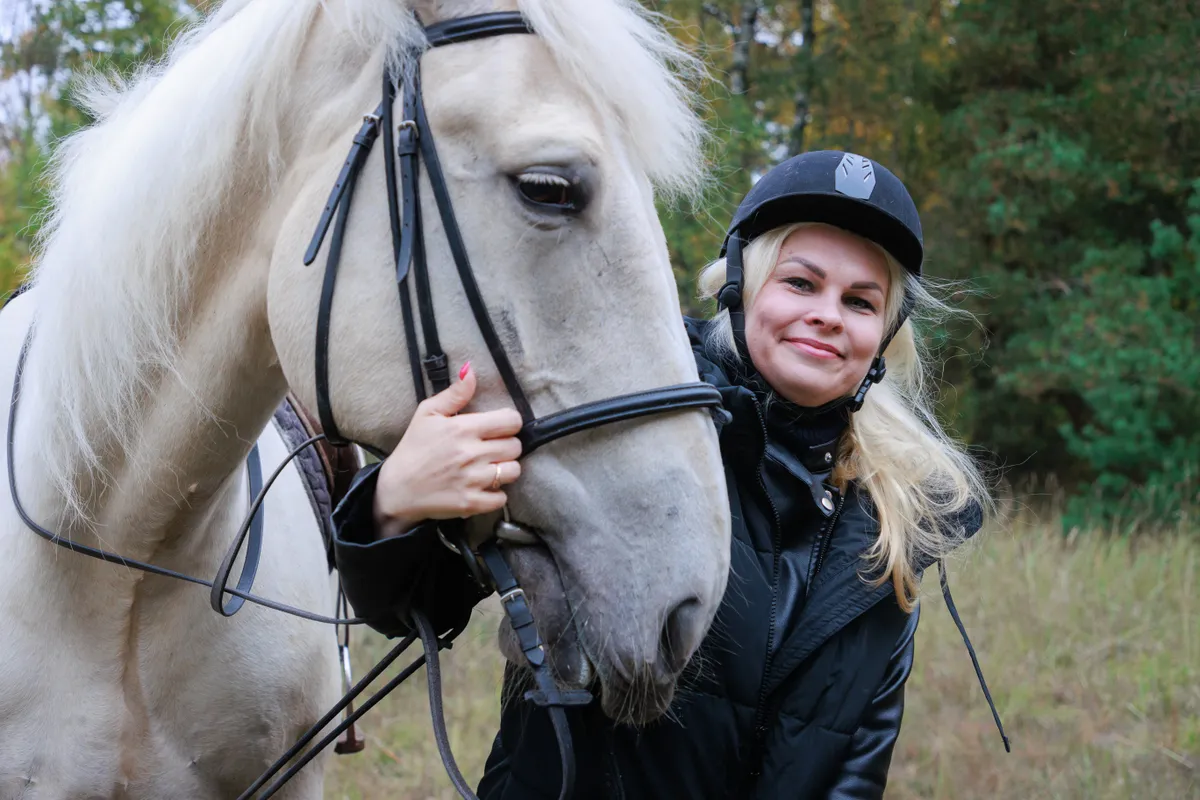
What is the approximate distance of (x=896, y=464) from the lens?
225 centimetres

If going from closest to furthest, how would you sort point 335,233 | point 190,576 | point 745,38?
point 335,233 < point 190,576 < point 745,38

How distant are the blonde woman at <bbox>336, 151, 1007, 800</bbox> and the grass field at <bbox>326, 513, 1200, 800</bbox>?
1.46m

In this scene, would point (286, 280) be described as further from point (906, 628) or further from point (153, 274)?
point (906, 628)

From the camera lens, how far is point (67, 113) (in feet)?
24.1

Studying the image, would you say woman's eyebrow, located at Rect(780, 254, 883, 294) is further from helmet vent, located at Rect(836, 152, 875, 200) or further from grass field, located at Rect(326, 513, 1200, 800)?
grass field, located at Rect(326, 513, 1200, 800)

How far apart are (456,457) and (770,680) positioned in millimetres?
886

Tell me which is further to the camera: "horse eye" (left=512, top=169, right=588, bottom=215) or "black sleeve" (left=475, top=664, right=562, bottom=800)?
"black sleeve" (left=475, top=664, right=562, bottom=800)

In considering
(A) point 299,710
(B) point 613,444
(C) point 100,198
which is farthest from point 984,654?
(C) point 100,198

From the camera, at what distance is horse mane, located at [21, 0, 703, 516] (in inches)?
62.8

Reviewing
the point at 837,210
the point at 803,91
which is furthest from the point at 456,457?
the point at 803,91

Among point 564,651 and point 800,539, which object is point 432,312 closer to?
point 564,651

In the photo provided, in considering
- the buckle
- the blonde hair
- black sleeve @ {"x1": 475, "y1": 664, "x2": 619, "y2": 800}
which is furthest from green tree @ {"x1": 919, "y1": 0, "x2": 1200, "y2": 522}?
the buckle

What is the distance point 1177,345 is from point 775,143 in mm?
5236

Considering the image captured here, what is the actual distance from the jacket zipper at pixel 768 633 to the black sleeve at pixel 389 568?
59cm
